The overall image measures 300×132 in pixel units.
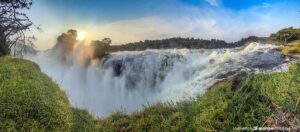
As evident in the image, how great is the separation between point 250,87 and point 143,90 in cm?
2266

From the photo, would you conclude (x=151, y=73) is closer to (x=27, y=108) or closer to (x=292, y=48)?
(x=292, y=48)

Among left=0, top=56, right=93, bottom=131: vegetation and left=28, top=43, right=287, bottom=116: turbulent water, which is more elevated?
left=0, top=56, right=93, bottom=131: vegetation

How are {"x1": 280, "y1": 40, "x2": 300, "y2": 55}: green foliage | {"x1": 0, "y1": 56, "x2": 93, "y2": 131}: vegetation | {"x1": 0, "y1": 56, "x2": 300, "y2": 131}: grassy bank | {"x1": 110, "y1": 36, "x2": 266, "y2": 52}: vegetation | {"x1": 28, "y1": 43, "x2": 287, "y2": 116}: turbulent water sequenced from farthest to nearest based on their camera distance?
{"x1": 110, "y1": 36, "x2": 266, "y2": 52}: vegetation, {"x1": 28, "y1": 43, "x2": 287, "y2": 116}: turbulent water, {"x1": 280, "y1": 40, "x2": 300, "y2": 55}: green foliage, {"x1": 0, "y1": 56, "x2": 93, "y2": 131}: vegetation, {"x1": 0, "y1": 56, "x2": 300, "y2": 131}: grassy bank

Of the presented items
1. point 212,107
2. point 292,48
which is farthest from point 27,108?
point 292,48

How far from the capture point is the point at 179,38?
44344 millimetres

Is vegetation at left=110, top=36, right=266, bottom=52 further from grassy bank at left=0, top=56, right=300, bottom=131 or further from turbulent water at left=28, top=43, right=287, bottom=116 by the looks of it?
grassy bank at left=0, top=56, right=300, bottom=131

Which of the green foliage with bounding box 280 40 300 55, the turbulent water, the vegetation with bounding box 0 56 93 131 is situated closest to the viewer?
the vegetation with bounding box 0 56 93 131

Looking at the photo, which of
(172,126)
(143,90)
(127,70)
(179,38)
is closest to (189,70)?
(143,90)

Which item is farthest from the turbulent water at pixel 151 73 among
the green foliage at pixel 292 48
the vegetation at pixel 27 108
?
the vegetation at pixel 27 108

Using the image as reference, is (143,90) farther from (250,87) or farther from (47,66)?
(250,87)

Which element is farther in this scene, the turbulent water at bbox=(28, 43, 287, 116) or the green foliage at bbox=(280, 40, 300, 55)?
the turbulent water at bbox=(28, 43, 287, 116)

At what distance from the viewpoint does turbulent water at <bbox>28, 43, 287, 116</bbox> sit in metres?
22.6

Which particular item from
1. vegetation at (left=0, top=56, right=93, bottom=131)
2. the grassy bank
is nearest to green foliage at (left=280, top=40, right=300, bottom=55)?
the grassy bank

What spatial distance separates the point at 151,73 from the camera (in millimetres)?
31281
